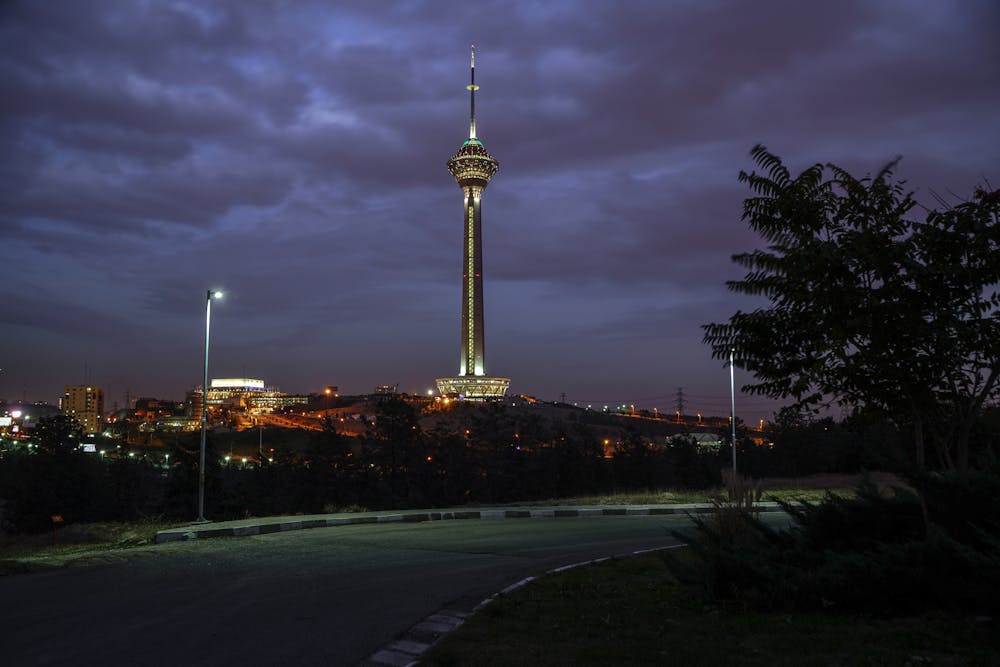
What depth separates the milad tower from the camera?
165 m

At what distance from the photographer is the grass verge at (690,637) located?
596cm

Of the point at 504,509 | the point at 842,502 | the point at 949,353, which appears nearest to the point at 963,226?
the point at 949,353

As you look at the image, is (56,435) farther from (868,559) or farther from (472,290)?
(472,290)

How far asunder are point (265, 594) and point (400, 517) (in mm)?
11519

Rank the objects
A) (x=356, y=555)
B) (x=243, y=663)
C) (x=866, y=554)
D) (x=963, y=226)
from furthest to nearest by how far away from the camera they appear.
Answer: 1. (x=356, y=555)
2. (x=963, y=226)
3. (x=866, y=554)
4. (x=243, y=663)

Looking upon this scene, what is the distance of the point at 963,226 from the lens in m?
8.14

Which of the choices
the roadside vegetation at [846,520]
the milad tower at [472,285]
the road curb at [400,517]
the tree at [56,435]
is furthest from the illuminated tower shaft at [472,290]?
the roadside vegetation at [846,520]

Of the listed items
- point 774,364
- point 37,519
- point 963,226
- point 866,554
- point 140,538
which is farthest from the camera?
point 37,519

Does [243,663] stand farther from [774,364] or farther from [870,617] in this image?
[774,364]

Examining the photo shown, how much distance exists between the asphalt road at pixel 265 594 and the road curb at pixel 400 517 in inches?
42.6

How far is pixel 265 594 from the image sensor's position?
977 cm

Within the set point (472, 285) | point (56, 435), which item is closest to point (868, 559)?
point (56, 435)

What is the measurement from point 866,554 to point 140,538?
14.6m

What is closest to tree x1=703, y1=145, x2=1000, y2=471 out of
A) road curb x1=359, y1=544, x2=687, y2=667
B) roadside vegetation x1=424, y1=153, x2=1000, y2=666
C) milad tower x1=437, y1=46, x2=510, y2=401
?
roadside vegetation x1=424, y1=153, x2=1000, y2=666
